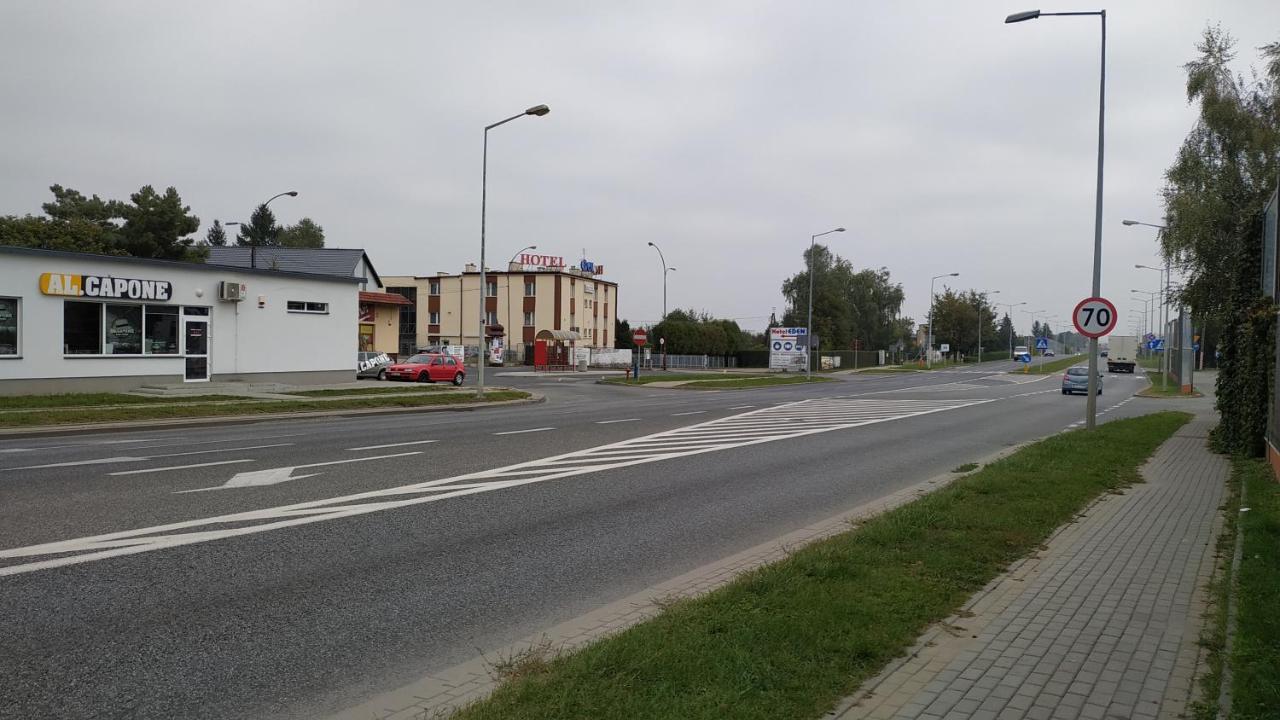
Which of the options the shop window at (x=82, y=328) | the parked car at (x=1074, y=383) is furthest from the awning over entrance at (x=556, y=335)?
the shop window at (x=82, y=328)

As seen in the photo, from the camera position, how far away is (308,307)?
3294 centimetres

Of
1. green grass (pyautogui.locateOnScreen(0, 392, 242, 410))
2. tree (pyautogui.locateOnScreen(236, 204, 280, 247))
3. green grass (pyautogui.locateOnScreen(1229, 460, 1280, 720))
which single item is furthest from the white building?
tree (pyautogui.locateOnScreen(236, 204, 280, 247))

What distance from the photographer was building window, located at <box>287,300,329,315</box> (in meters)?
32.2

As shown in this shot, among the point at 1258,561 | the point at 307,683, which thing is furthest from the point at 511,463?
the point at 1258,561

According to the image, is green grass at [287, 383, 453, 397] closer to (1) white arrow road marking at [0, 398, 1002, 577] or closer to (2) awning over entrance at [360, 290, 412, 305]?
(1) white arrow road marking at [0, 398, 1002, 577]

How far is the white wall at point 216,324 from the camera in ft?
79.3

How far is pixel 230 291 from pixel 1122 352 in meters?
83.0

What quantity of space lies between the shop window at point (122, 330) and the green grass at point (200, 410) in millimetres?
6533

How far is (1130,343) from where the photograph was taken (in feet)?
277

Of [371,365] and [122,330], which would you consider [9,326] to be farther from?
[371,365]

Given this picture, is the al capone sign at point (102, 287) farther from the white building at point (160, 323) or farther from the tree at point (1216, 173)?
the tree at point (1216, 173)

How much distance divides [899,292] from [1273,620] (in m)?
133

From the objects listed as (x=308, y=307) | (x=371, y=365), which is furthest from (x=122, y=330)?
(x=371, y=365)

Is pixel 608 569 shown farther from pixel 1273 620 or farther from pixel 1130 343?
pixel 1130 343
